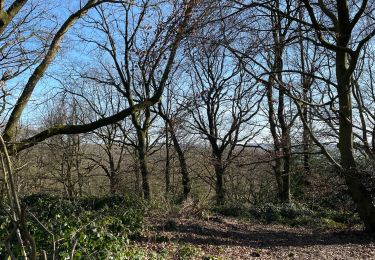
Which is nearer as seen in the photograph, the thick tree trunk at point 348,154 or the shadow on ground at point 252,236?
the shadow on ground at point 252,236

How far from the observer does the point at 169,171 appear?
2250 cm

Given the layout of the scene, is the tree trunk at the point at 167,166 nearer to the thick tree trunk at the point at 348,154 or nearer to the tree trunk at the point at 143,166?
the tree trunk at the point at 143,166

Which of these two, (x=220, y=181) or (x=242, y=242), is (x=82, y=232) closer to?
(x=242, y=242)

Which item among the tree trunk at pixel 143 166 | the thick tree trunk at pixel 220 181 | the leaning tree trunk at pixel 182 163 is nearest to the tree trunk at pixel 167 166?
the leaning tree trunk at pixel 182 163

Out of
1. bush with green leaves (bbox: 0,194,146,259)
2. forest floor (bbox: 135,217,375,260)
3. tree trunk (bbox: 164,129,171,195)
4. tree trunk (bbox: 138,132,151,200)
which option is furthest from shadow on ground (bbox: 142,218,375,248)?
tree trunk (bbox: 164,129,171,195)

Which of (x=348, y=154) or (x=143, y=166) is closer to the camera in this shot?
(x=348, y=154)

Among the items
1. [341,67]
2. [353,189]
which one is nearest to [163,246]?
[353,189]

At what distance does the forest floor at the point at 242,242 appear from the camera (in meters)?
7.47

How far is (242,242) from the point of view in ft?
28.2

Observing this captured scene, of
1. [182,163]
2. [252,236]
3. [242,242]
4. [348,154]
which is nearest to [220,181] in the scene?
[182,163]

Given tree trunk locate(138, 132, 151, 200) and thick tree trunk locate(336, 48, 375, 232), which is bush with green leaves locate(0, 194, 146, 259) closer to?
thick tree trunk locate(336, 48, 375, 232)

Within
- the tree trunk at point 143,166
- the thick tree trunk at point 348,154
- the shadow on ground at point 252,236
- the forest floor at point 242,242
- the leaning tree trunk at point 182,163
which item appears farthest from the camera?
the leaning tree trunk at point 182,163

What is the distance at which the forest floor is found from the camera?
747 centimetres

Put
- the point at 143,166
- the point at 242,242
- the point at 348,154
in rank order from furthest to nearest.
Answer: the point at 143,166 < the point at 348,154 < the point at 242,242
